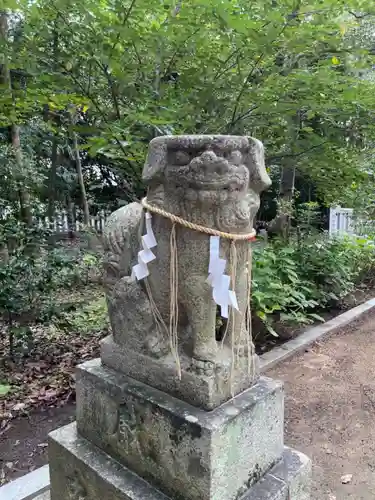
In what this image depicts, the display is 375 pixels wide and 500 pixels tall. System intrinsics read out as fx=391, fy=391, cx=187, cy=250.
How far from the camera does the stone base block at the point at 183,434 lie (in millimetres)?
1249

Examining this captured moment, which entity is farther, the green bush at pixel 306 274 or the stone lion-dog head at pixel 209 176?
the green bush at pixel 306 274

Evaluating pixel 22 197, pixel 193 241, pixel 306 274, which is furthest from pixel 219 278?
pixel 22 197

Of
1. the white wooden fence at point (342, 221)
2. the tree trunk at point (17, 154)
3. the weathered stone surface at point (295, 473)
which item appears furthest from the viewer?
the white wooden fence at point (342, 221)

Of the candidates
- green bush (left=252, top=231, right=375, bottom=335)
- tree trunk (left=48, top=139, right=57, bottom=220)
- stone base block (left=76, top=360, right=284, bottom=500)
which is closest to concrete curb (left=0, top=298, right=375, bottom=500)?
green bush (left=252, top=231, right=375, bottom=335)

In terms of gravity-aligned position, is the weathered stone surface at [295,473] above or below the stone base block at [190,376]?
below

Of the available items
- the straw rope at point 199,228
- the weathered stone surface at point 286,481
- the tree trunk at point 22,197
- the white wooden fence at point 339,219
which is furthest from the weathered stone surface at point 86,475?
the white wooden fence at point 339,219

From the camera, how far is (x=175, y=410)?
132cm

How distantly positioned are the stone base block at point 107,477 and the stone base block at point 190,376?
31 cm

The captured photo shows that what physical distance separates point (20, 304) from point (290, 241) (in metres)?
3.55

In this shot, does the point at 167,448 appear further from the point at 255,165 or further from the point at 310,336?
the point at 310,336

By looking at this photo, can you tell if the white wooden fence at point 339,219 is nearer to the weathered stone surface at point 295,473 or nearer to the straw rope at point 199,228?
the weathered stone surface at point 295,473

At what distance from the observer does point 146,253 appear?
1364 mm

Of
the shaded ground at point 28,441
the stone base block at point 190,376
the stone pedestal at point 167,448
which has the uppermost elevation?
the stone base block at point 190,376

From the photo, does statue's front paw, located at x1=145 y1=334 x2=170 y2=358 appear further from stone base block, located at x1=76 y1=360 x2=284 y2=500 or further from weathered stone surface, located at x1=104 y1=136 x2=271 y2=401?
stone base block, located at x1=76 y1=360 x2=284 y2=500
